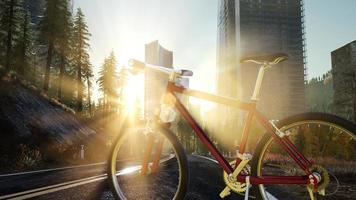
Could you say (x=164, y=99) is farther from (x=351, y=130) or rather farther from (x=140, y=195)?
(x=351, y=130)

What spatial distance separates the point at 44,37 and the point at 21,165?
113 ft

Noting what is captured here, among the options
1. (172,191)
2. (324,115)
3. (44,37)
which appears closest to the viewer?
(324,115)

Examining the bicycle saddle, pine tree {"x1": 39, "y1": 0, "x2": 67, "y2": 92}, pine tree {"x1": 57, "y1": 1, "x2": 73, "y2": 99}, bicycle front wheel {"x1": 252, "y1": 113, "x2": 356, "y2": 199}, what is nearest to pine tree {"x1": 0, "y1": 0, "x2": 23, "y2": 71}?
pine tree {"x1": 39, "y1": 0, "x2": 67, "y2": 92}

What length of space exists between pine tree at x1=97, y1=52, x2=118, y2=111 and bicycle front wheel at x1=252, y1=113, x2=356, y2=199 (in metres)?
71.6

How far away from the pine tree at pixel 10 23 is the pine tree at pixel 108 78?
25.8m

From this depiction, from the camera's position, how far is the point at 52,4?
4731 cm

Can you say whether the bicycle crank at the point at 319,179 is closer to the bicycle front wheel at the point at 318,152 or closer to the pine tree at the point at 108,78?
the bicycle front wheel at the point at 318,152

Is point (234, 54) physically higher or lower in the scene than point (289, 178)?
higher

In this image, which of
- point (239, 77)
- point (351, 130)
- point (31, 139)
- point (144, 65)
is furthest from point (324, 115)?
point (239, 77)

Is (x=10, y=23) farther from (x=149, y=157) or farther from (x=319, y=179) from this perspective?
(x=319, y=179)

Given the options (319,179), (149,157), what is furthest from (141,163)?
(319,179)

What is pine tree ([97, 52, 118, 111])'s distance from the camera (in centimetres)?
7494

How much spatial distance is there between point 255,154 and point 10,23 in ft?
169

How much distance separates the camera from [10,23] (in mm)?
48562
